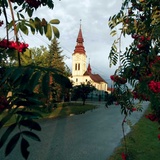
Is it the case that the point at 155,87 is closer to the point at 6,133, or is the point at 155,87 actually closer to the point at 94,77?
the point at 6,133

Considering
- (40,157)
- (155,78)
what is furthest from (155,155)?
(155,78)

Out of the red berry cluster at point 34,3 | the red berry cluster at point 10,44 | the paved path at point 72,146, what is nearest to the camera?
the red berry cluster at point 10,44

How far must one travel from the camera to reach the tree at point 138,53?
6.38 feet

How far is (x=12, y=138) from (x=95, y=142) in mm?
7733

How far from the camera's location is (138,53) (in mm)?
2205

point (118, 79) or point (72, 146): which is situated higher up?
point (118, 79)

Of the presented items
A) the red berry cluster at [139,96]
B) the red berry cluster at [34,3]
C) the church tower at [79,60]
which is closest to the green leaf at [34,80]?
the red berry cluster at [34,3]

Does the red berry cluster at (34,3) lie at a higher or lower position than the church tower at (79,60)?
lower

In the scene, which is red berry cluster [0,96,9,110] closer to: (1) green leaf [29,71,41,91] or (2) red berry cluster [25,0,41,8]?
(1) green leaf [29,71,41,91]

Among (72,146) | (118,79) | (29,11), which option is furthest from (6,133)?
(72,146)

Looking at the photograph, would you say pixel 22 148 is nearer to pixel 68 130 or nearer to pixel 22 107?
pixel 22 107

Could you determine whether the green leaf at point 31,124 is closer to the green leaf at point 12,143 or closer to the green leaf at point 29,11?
the green leaf at point 12,143

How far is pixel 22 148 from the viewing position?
27.2 inches

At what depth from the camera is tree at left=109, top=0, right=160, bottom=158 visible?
76.5 inches
